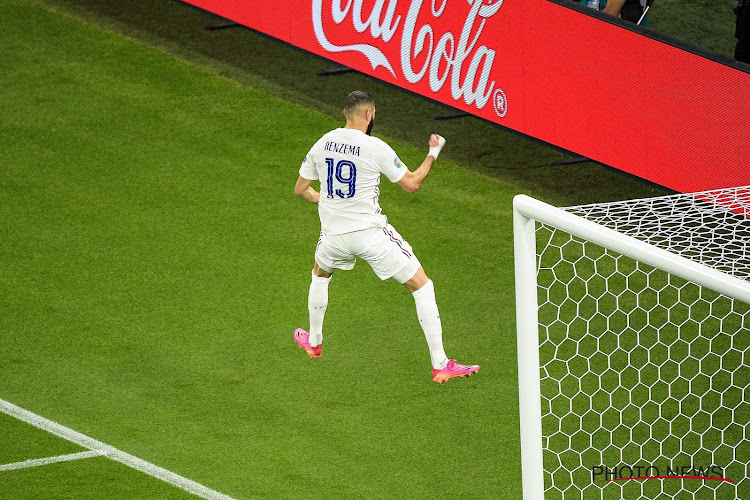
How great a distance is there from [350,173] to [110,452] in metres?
2.50

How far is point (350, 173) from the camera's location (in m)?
7.20

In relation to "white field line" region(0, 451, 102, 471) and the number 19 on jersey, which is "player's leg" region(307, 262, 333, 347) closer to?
the number 19 on jersey

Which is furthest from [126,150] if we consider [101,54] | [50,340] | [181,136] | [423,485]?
[423,485]

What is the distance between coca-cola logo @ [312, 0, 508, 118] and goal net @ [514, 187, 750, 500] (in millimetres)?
1741

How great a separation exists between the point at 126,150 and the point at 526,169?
3.94 meters

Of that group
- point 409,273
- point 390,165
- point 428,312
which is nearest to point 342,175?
point 390,165

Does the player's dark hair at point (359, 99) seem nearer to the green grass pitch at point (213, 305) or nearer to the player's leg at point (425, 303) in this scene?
the player's leg at point (425, 303)

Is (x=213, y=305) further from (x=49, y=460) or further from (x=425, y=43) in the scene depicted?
(x=425, y=43)

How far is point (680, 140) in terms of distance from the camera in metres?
9.91

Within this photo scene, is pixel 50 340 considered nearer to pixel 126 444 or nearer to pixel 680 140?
pixel 126 444

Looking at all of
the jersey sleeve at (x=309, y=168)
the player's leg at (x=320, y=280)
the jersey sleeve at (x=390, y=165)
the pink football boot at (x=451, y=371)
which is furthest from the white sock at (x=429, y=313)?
the jersey sleeve at (x=309, y=168)

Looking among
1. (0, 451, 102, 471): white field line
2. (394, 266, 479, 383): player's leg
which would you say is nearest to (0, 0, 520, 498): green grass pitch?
(0, 451, 102, 471): white field line

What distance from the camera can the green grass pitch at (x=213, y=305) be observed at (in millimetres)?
7848

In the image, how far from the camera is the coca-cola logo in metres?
10.9
